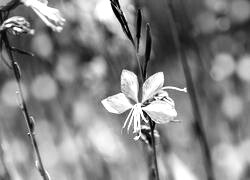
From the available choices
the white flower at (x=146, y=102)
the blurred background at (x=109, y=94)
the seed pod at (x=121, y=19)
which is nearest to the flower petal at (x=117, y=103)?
the white flower at (x=146, y=102)

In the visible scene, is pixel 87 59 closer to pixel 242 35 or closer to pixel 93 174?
pixel 93 174

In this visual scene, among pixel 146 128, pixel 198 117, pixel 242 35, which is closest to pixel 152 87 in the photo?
pixel 146 128

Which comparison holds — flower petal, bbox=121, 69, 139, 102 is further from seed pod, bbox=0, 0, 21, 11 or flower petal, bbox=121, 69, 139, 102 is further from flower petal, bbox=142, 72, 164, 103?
seed pod, bbox=0, 0, 21, 11

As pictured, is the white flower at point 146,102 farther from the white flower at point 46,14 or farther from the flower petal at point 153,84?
the white flower at point 46,14

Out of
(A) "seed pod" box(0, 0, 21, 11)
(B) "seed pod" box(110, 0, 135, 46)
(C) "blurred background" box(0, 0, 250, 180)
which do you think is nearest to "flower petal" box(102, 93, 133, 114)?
(B) "seed pod" box(110, 0, 135, 46)

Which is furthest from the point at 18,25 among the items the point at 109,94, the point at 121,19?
the point at 109,94
